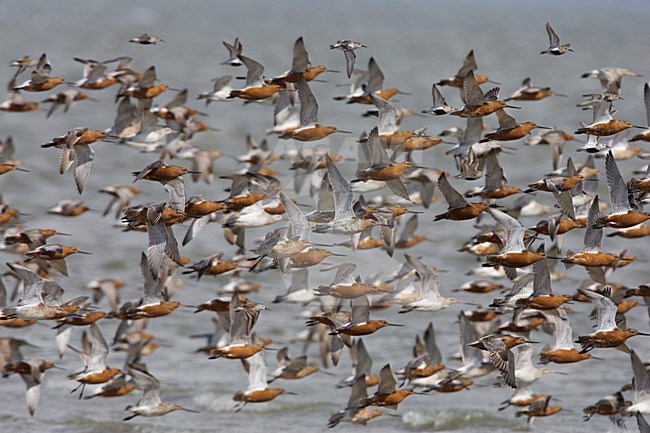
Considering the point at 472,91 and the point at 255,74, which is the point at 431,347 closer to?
the point at 472,91

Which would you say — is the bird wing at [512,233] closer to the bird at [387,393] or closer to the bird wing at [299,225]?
the bird at [387,393]

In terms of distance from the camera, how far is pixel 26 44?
156ft

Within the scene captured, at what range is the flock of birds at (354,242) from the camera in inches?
406

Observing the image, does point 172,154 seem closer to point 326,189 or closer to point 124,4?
point 326,189

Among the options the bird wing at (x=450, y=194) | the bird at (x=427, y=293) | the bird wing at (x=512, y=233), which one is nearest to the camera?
the bird wing at (x=512, y=233)

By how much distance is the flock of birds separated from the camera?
1032 centimetres

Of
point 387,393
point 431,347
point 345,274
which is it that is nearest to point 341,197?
point 345,274

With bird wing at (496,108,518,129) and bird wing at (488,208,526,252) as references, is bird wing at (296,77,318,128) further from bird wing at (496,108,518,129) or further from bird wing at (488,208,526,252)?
bird wing at (488,208,526,252)

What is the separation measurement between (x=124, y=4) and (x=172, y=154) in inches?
3249

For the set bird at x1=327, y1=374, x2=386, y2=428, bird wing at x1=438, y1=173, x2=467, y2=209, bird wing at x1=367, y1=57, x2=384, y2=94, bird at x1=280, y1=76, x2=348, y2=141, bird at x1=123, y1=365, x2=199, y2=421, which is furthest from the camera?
bird wing at x1=367, y1=57, x2=384, y2=94

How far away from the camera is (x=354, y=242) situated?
41.5ft

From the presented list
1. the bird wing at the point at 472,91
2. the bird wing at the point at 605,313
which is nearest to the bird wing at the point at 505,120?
the bird wing at the point at 472,91

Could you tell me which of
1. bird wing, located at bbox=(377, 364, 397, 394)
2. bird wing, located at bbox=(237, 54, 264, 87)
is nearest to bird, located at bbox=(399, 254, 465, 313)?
bird wing, located at bbox=(377, 364, 397, 394)

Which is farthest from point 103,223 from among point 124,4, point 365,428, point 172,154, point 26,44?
point 124,4
